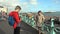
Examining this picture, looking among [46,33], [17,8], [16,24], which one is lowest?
[46,33]

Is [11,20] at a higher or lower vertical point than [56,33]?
higher

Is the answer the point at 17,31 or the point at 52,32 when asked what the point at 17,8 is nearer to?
the point at 17,31

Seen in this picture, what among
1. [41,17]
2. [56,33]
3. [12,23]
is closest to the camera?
[12,23]

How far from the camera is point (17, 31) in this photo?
9.93 metres

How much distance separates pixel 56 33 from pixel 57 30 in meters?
0.16

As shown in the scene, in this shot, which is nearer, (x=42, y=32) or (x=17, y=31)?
(x=17, y=31)

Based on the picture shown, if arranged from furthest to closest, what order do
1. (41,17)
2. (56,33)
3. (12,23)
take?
(41,17) → (56,33) → (12,23)

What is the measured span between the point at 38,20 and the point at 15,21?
350cm

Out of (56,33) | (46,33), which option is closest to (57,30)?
(56,33)

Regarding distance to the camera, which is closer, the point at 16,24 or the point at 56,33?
the point at 16,24

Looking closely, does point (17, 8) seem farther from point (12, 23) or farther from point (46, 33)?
point (46, 33)

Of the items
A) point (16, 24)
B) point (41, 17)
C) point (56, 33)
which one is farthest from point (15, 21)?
point (41, 17)

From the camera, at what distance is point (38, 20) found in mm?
12992

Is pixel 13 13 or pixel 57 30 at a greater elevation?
pixel 13 13
